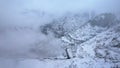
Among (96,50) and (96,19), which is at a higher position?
(96,19)

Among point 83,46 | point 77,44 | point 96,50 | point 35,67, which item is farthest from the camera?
point 77,44

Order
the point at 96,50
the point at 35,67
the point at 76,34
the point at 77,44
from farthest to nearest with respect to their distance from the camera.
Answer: the point at 76,34
the point at 77,44
the point at 96,50
the point at 35,67

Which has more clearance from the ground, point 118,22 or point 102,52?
point 118,22

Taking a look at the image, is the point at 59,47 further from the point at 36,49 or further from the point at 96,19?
the point at 96,19

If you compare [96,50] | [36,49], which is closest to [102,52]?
[96,50]

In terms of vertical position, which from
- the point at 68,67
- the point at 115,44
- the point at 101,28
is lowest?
the point at 68,67

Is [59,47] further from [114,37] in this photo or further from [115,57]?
[115,57]

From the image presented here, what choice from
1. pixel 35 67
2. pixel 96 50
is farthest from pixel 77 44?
pixel 35 67

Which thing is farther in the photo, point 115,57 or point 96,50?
point 96,50

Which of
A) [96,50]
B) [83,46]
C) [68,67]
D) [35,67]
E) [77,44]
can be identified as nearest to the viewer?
[68,67]
